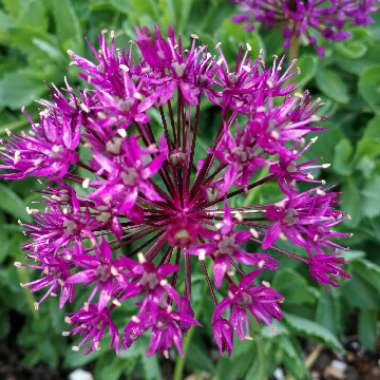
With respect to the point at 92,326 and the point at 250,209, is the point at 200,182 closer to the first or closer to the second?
the point at 250,209

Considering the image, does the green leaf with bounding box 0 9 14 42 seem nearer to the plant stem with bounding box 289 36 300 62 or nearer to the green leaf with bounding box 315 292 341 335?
the plant stem with bounding box 289 36 300 62

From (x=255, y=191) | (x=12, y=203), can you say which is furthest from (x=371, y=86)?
(x=12, y=203)

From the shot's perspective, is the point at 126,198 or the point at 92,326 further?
the point at 92,326

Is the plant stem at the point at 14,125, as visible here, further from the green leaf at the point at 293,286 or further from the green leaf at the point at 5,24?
the green leaf at the point at 293,286

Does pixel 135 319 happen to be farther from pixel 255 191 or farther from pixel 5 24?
pixel 5 24

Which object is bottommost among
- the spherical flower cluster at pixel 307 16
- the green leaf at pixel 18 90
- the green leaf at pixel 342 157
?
the green leaf at pixel 342 157

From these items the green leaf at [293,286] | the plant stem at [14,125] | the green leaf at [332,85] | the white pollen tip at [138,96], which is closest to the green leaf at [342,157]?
the green leaf at [332,85]

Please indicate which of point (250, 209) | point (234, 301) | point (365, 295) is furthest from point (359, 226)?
point (234, 301)
